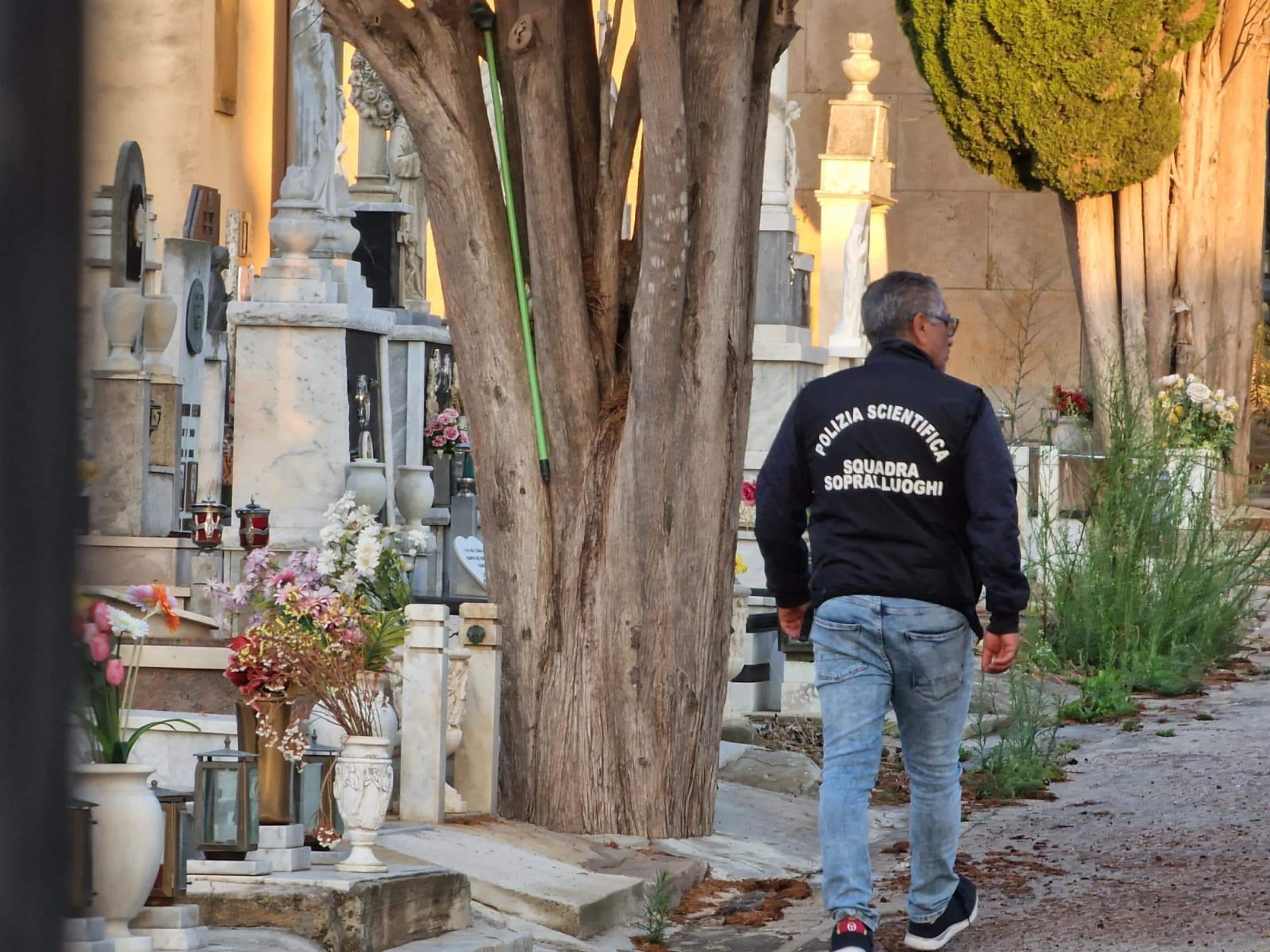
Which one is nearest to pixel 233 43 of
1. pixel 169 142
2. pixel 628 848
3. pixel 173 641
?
pixel 169 142

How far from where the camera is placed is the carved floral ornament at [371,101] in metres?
15.6

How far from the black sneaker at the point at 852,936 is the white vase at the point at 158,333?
6.57 m

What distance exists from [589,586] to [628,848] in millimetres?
915

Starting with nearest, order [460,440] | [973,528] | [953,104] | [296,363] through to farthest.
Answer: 1. [973,528]
2. [296,363]
3. [460,440]
4. [953,104]

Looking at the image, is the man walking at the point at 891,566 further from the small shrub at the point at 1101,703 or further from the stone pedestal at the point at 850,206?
the stone pedestal at the point at 850,206

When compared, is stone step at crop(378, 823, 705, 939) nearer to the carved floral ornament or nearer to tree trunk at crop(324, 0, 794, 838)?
tree trunk at crop(324, 0, 794, 838)

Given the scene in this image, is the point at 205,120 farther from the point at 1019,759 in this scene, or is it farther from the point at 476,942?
the point at 476,942

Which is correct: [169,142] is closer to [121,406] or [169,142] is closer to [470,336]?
[121,406]

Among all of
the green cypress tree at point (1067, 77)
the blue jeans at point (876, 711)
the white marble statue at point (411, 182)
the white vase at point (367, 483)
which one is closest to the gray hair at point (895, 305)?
the blue jeans at point (876, 711)

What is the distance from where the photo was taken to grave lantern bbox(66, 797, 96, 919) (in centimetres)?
88

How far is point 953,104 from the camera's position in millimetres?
19500

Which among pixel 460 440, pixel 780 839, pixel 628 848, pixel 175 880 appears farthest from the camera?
pixel 460 440

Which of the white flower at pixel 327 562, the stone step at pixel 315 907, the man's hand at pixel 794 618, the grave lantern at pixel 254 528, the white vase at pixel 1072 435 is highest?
the white vase at pixel 1072 435

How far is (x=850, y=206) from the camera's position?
19062 mm
